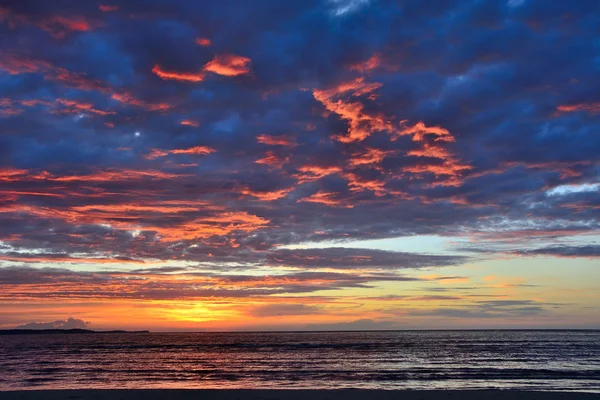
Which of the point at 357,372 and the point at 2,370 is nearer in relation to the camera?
the point at 357,372

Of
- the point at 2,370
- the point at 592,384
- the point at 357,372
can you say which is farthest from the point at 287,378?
the point at 2,370

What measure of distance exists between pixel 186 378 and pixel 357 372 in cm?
1423

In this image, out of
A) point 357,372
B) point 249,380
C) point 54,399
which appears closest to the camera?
point 54,399

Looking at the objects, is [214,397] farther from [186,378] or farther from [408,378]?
[408,378]

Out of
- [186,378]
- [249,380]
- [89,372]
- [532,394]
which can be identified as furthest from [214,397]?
[89,372]

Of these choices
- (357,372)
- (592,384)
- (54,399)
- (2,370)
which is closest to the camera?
(54,399)

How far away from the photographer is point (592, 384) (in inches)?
1382

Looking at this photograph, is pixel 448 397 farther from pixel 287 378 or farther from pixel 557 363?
pixel 557 363

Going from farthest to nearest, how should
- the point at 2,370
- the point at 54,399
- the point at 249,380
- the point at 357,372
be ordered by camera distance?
the point at 2,370 < the point at 357,372 < the point at 249,380 < the point at 54,399

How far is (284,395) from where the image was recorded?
28000mm

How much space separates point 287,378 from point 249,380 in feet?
10.7

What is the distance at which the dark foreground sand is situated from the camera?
88.0 feet

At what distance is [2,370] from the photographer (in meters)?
47.9

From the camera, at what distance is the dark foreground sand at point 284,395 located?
1056 inches
